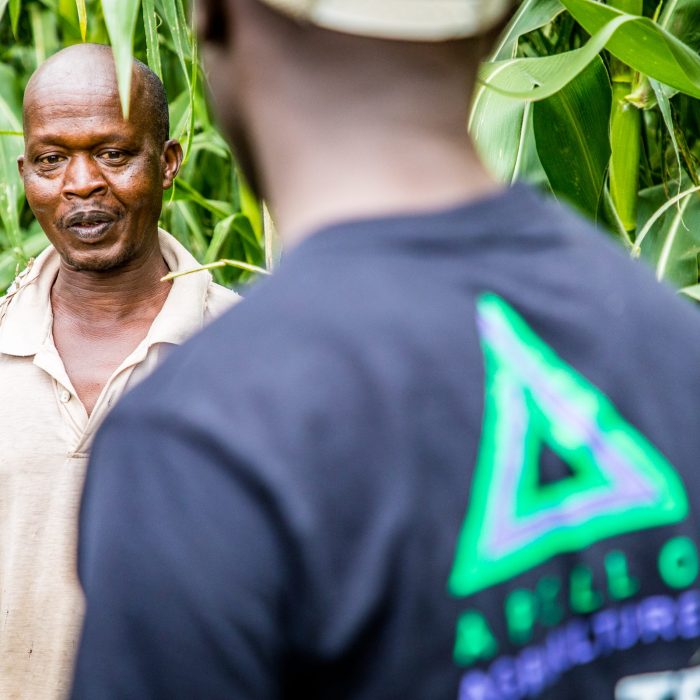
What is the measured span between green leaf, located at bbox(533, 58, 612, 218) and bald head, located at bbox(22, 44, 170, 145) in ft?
1.60

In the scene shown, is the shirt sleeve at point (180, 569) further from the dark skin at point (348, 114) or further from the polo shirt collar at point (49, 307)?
the polo shirt collar at point (49, 307)

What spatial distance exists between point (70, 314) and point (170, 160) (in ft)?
0.81

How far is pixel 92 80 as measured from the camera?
1.53 m

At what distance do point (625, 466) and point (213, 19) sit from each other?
27 centimetres

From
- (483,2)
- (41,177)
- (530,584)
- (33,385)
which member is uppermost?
(483,2)

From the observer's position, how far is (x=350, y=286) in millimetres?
513

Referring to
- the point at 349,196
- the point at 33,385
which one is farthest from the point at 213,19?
the point at 33,385

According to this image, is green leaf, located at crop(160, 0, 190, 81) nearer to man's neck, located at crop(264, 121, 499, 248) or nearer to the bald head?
the bald head

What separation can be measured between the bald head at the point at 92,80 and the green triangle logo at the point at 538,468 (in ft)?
3.61

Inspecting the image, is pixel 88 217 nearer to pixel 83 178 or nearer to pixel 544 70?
pixel 83 178

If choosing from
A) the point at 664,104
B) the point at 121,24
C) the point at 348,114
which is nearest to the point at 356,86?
the point at 348,114

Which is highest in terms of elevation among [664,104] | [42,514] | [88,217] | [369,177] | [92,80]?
[369,177]

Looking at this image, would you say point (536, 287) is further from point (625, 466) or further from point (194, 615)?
point (194, 615)

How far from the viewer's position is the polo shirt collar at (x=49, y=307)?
1.46m
